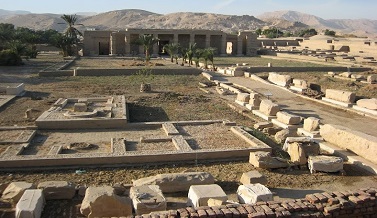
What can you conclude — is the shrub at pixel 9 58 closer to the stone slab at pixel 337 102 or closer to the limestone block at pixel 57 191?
the stone slab at pixel 337 102

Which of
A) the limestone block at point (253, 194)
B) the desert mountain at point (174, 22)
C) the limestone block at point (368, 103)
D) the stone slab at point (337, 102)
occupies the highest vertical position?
the desert mountain at point (174, 22)

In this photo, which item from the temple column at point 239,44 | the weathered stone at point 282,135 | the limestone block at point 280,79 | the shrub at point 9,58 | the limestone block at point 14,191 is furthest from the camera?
the temple column at point 239,44

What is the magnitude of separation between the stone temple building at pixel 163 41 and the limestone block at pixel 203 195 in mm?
39507

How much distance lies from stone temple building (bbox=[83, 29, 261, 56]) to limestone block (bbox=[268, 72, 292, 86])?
900 inches

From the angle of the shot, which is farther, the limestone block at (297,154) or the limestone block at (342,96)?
the limestone block at (342,96)

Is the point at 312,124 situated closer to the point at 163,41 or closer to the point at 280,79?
the point at 280,79

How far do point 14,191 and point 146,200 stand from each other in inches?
95.0

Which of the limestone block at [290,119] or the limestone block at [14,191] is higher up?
the limestone block at [290,119]

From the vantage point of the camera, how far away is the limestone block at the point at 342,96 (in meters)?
16.5

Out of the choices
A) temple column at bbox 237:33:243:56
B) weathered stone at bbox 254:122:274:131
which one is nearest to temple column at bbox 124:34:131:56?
temple column at bbox 237:33:243:56

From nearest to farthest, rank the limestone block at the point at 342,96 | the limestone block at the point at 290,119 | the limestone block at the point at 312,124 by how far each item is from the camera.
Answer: the limestone block at the point at 312,124 → the limestone block at the point at 290,119 → the limestone block at the point at 342,96

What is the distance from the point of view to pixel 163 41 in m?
48.1

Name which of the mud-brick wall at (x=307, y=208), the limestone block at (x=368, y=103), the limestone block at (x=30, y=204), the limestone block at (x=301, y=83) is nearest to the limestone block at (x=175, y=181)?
the limestone block at (x=30, y=204)

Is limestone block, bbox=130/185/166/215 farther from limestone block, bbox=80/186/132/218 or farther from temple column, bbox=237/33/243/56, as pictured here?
temple column, bbox=237/33/243/56
